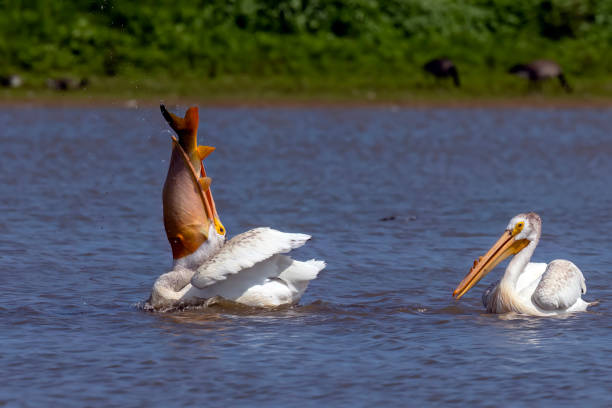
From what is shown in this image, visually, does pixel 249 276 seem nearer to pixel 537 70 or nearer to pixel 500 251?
pixel 500 251

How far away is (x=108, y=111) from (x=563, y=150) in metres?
10.3

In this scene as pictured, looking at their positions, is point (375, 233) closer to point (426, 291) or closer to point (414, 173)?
point (426, 291)

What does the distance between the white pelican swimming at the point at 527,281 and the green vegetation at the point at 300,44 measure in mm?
19319

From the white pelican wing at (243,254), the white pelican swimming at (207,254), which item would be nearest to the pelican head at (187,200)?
the white pelican swimming at (207,254)

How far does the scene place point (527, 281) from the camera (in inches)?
313

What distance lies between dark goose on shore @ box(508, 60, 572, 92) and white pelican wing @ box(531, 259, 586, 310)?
A: 19.8 meters

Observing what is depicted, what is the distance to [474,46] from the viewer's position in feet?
99.3

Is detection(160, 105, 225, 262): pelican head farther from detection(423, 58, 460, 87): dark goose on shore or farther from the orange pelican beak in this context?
detection(423, 58, 460, 87): dark goose on shore

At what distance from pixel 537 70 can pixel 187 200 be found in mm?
19963

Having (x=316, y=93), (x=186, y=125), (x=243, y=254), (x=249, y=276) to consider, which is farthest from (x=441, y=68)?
(x=243, y=254)

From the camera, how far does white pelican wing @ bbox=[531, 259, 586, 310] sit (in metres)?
7.45

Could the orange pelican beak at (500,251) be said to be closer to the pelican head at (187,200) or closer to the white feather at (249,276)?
the white feather at (249,276)

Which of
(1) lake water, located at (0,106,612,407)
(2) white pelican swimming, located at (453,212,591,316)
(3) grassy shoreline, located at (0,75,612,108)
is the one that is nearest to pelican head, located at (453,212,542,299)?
(2) white pelican swimming, located at (453,212,591,316)

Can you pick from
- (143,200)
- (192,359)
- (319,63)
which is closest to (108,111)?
(319,63)
